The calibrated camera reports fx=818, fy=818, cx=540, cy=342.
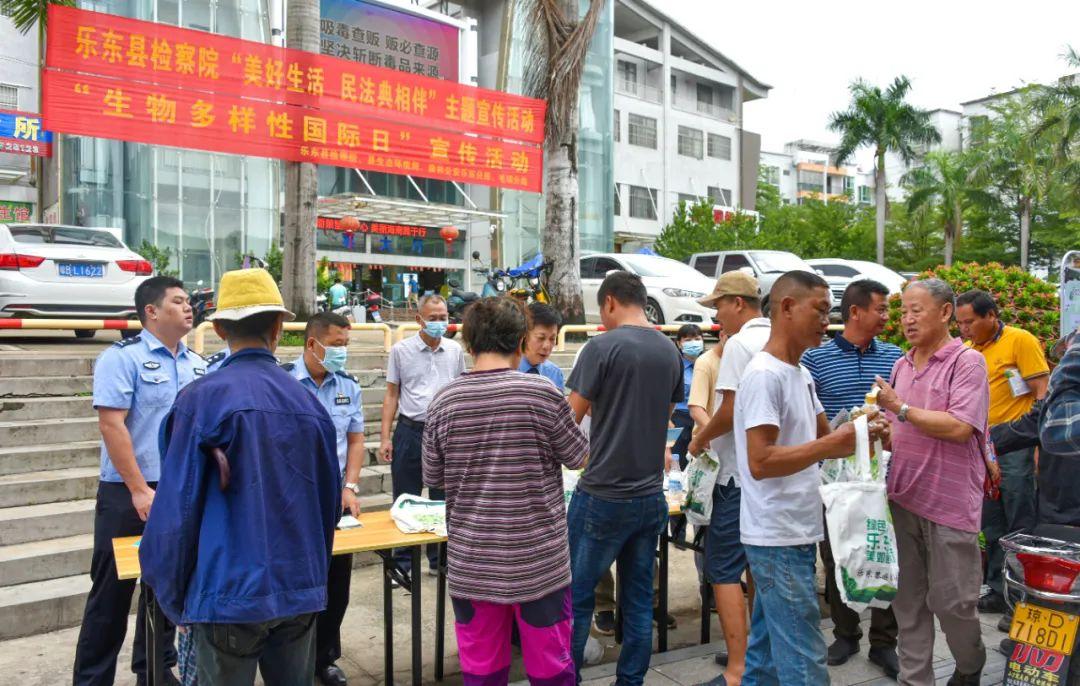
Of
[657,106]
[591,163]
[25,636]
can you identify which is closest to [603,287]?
[25,636]

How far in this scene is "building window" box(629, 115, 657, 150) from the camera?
36.1 metres

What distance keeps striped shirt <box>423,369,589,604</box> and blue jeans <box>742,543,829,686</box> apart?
0.75 metres

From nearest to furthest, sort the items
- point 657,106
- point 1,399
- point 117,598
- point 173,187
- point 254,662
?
point 254,662 → point 117,598 → point 1,399 → point 173,187 → point 657,106

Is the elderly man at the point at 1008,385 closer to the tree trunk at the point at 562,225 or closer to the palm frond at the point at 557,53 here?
the tree trunk at the point at 562,225

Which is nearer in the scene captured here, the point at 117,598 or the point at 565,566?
the point at 565,566

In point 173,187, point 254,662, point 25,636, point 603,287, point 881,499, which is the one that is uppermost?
point 173,187

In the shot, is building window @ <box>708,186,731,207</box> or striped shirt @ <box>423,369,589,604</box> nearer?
striped shirt @ <box>423,369,589,604</box>

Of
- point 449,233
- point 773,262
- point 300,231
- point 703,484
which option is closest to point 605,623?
point 703,484

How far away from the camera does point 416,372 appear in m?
5.50

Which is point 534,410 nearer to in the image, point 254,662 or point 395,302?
point 254,662

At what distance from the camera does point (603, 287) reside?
368 centimetres

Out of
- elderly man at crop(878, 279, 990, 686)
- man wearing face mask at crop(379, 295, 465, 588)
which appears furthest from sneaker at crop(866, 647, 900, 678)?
man wearing face mask at crop(379, 295, 465, 588)

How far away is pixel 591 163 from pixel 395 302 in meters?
8.67

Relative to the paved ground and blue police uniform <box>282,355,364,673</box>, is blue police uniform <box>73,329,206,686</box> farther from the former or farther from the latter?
blue police uniform <box>282,355,364,673</box>
